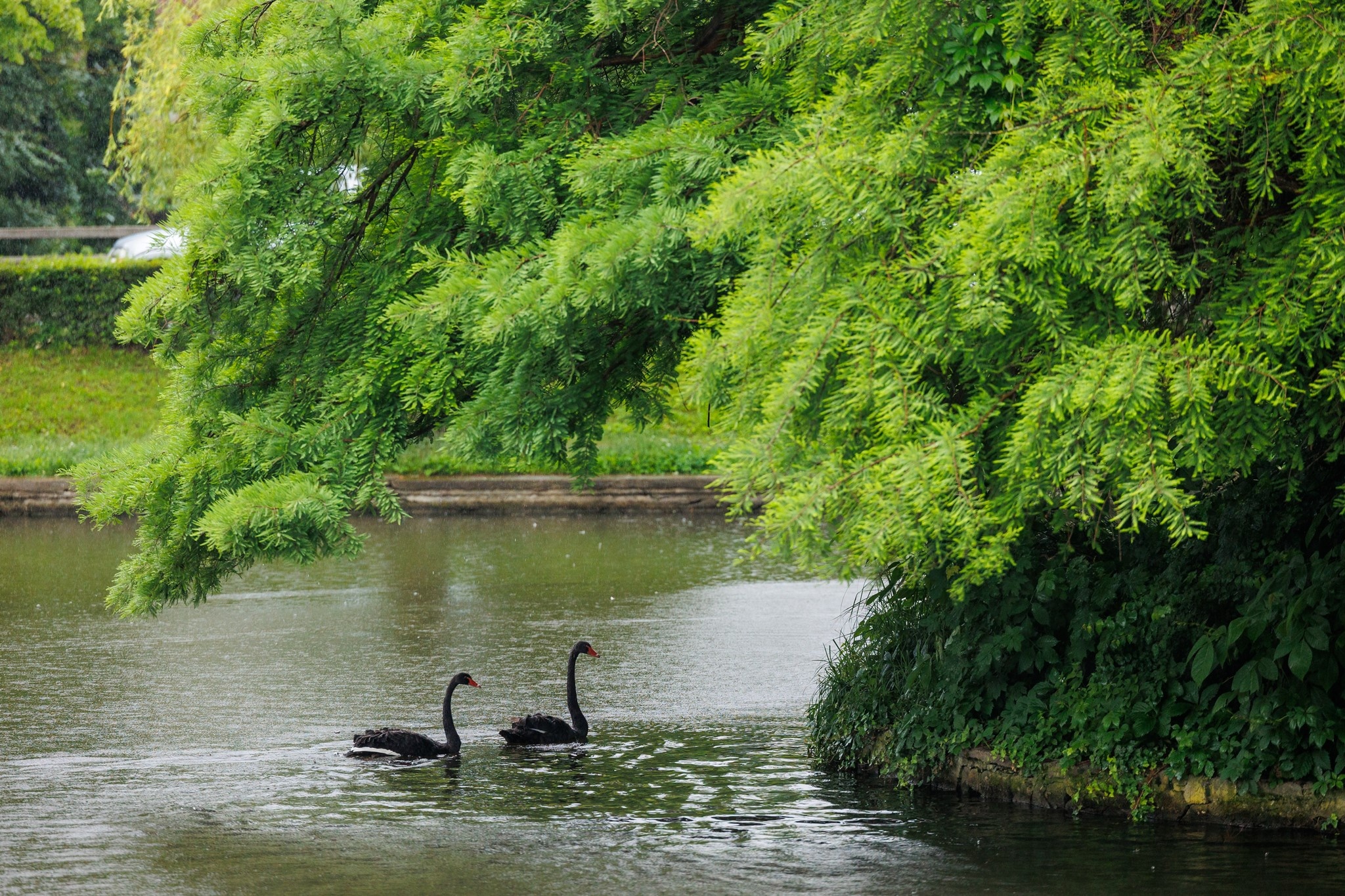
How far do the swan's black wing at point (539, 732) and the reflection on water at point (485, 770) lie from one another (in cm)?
11

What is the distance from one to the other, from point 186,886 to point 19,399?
25039 mm

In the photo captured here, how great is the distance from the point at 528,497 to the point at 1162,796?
17707 mm

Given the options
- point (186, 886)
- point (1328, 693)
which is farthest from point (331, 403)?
point (1328, 693)

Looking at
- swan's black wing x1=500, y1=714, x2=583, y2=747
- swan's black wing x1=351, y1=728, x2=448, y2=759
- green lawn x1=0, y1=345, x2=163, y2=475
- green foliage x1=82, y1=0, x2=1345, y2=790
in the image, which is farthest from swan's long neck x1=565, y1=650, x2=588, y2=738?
green lawn x1=0, y1=345, x2=163, y2=475

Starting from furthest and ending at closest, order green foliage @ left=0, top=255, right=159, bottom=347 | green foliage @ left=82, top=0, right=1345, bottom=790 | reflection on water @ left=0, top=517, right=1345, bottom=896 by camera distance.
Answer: green foliage @ left=0, top=255, right=159, bottom=347 < reflection on water @ left=0, top=517, right=1345, bottom=896 < green foliage @ left=82, top=0, right=1345, bottom=790

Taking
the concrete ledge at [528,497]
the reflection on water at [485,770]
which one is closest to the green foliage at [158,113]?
the concrete ledge at [528,497]

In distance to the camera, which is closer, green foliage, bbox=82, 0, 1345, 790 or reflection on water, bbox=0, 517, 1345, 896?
green foliage, bbox=82, 0, 1345, 790

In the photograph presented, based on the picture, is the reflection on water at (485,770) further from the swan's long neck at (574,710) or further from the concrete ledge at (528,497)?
the concrete ledge at (528,497)

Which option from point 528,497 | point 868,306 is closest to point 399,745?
point 868,306

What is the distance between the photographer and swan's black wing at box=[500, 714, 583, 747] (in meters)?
11.4

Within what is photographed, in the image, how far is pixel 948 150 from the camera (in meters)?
6.89

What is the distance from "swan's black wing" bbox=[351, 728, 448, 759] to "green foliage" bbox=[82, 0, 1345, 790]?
63.2 inches

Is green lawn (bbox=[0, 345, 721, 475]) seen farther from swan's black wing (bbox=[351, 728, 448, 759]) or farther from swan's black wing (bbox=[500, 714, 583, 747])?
swan's black wing (bbox=[351, 728, 448, 759])

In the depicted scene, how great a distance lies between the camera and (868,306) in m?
6.52
